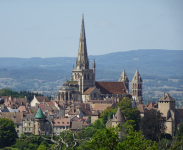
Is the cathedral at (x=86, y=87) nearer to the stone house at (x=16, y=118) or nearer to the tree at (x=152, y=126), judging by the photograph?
the stone house at (x=16, y=118)

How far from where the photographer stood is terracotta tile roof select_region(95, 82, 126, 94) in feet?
492

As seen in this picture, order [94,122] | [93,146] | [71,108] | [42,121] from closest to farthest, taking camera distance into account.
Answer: [93,146]
[42,121]
[94,122]
[71,108]

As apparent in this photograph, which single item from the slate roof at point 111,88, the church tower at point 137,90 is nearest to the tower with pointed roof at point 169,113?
the slate roof at point 111,88

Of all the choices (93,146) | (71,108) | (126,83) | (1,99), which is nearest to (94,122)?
(71,108)

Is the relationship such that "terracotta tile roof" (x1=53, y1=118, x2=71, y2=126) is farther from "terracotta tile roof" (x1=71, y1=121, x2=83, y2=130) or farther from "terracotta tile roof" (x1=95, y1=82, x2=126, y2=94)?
"terracotta tile roof" (x1=95, y1=82, x2=126, y2=94)

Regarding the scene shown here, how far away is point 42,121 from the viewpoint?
9744 cm

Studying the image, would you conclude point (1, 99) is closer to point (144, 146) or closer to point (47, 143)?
point (47, 143)

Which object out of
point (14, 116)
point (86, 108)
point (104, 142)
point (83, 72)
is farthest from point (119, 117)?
point (104, 142)

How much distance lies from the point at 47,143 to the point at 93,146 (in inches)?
1998

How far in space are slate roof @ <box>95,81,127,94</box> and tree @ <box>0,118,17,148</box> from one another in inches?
2244

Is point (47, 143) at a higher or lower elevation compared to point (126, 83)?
lower

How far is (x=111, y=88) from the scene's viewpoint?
5960 inches

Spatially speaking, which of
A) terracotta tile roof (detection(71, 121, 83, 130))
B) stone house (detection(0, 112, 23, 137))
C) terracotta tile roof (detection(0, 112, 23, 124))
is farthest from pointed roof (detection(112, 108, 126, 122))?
terracotta tile roof (detection(0, 112, 23, 124))

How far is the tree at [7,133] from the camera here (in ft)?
298
